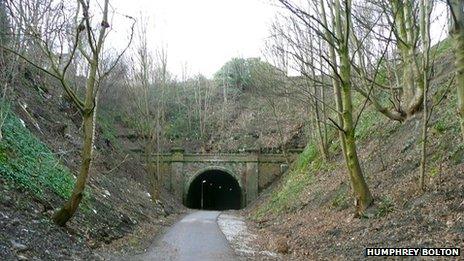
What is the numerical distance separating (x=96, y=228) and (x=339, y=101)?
24.1ft

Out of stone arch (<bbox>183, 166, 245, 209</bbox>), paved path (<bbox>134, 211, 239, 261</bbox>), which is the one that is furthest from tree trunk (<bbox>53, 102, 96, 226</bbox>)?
stone arch (<bbox>183, 166, 245, 209</bbox>)

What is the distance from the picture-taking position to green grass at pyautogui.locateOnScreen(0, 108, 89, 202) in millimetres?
10289

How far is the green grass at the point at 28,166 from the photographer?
10289 mm

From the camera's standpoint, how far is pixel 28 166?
11664mm

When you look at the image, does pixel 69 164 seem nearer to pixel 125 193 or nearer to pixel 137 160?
pixel 125 193

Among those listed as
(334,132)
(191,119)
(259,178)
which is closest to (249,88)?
(191,119)

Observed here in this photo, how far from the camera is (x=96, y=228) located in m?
11.1

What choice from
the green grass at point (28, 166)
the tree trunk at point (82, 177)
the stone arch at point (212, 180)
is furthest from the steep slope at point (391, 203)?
the stone arch at point (212, 180)

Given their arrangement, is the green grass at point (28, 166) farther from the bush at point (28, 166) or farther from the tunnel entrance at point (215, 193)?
the tunnel entrance at point (215, 193)

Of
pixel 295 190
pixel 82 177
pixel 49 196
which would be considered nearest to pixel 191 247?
pixel 82 177

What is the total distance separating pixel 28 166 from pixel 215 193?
116ft

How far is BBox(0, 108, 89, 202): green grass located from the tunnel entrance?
926 inches

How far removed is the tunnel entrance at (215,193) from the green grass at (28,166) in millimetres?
23532

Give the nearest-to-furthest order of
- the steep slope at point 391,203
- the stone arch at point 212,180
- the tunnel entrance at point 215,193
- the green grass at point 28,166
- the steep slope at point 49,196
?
the steep slope at point 391,203 < the steep slope at point 49,196 < the green grass at point 28,166 < the stone arch at point 212,180 < the tunnel entrance at point 215,193
